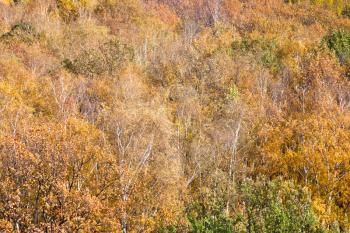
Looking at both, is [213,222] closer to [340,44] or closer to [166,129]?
[166,129]

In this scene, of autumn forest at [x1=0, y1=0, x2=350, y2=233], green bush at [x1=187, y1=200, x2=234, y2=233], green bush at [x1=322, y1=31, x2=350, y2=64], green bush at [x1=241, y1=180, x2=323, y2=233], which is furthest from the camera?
green bush at [x1=322, y1=31, x2=350, y2=64]

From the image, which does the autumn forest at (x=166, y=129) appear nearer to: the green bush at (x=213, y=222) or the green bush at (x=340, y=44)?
the green bush at (x=213, y=222)

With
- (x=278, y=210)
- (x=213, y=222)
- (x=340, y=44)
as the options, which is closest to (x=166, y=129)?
(x=213, y=222)

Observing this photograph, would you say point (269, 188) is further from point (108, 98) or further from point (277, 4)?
point (277, 4)

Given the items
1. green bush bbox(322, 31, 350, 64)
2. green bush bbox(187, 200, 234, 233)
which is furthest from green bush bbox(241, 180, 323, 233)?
green bush bbox(322, 31, 350, 64)

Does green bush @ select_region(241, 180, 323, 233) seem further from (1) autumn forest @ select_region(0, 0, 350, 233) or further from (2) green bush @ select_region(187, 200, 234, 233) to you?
(2) green bush @ select_region(187, 200, 234, 233)

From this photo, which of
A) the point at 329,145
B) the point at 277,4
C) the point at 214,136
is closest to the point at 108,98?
the point at 214,136

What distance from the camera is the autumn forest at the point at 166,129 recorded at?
27.6 m

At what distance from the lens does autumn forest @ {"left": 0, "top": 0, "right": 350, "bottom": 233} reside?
27.6m

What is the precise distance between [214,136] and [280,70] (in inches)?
1136

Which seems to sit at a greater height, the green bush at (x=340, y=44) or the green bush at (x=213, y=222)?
the green bush at (x=340, y=44)

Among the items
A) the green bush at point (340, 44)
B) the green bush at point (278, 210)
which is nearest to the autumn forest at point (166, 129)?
the green bush at point (278, 210)

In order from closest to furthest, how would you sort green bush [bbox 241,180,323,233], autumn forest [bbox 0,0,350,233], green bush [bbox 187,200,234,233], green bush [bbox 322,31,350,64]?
1. green bush [bbox 241,180,323,233]
2. autumn forest [bbox 0,0,350,233]
3. green bush [bbox 187,200,234,233]
4. green bush [bbox 322,31,350,64]

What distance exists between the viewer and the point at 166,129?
150 ft
